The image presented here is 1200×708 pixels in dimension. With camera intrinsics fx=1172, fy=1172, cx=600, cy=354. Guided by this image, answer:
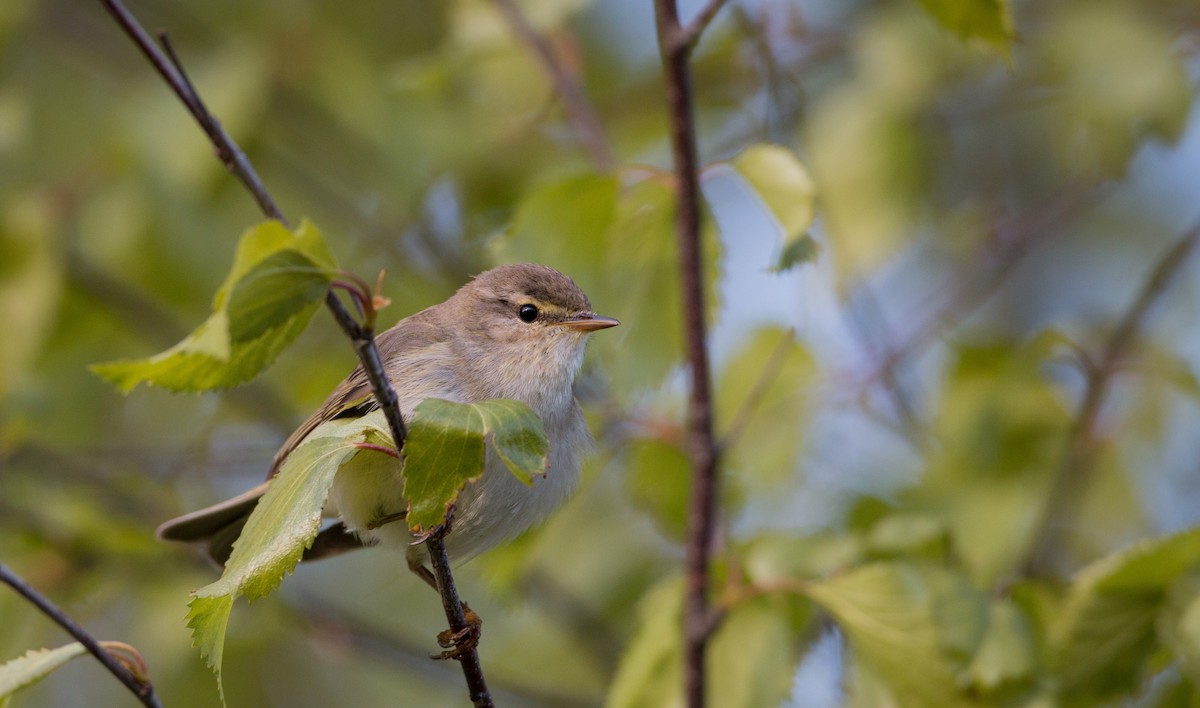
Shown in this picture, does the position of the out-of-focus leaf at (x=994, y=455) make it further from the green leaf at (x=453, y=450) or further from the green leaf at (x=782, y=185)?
the green leaf at (x=453, y=450)

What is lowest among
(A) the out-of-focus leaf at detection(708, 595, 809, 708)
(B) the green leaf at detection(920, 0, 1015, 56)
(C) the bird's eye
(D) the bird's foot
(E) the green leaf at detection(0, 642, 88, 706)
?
(A) the out-of-focus leaf at detection(708, 595, 809, 708)

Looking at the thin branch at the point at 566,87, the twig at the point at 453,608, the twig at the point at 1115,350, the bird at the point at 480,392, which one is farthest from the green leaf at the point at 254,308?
the twig at the point at 1115,350

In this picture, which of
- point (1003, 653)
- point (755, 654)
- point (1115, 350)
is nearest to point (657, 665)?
point (755, 654)

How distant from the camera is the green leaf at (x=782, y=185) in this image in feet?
8.02

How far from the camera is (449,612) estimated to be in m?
2.18

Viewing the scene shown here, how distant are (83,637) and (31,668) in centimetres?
12

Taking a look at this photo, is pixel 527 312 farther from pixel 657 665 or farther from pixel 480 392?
pixel 657 665

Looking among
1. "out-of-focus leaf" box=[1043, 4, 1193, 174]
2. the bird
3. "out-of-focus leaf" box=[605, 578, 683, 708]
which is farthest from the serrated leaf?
"out-of-focus leaf" box=[1043, 4, 1193, 174]

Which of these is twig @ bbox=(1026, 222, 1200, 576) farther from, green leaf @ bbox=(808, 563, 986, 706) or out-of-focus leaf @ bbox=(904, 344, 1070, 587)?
green leaf @ bbox=(808, 563, 986, 706)

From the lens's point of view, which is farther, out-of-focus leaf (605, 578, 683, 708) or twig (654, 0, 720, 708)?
out-of-focus leaf (605, 578, 683, 708)

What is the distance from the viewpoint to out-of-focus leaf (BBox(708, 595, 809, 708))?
2.95 metres

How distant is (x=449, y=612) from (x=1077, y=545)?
305 cm

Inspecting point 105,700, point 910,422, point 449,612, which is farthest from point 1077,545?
point 105,700

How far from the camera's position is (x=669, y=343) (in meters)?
3.10
